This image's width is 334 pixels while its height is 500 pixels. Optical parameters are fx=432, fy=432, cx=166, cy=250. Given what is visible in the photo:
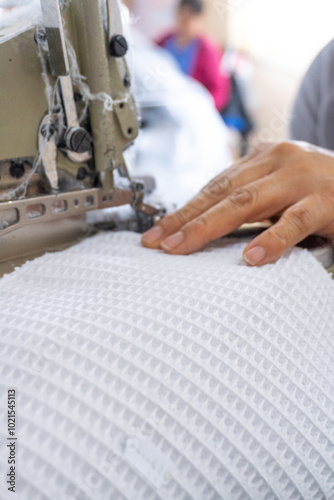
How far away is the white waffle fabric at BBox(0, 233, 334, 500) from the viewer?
34 centimetres

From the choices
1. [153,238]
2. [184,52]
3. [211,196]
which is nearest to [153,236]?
[153,238]

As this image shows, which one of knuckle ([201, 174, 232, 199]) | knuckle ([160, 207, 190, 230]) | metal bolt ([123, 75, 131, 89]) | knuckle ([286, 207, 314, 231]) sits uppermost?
metal bolt ([123, 75, 131, 89])

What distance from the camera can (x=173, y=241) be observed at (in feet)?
2.05

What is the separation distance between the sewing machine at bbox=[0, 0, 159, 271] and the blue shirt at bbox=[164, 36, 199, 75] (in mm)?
2607

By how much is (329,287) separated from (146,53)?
1451 millimetres

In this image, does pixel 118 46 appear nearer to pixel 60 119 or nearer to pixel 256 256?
pixel 60 119

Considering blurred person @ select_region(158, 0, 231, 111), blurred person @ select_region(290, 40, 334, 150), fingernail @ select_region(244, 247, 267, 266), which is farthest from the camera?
blurred person @ select_region(158, 0, 231, 111)

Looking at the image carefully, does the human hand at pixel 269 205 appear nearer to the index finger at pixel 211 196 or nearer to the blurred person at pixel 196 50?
the index finger at pixel 211 196

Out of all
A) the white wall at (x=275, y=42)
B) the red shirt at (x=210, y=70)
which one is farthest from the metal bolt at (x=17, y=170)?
the red shirt at (x=210, y=70)

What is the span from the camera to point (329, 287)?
1.92ft

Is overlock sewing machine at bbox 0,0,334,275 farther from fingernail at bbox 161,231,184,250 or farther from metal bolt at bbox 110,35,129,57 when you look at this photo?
fingernail at bbox 161,231,184,250

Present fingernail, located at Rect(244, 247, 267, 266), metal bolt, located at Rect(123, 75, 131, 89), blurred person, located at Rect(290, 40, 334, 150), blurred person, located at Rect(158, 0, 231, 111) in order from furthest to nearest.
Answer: blurred person, located at Rect(158, 0, 231, 111)
blurred person, located at Rect(290, 40, 334, 150)
metal bolt, located at Rect(123, 75, 131, 89)
fingernail, located at Rect(244, 247, 267, 266)

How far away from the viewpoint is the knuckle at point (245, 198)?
2.08 feet

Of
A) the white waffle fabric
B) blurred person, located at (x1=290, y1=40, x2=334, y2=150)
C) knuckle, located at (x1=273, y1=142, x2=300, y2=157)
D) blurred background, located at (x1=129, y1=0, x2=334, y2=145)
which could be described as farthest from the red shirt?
the white waffle fabric
